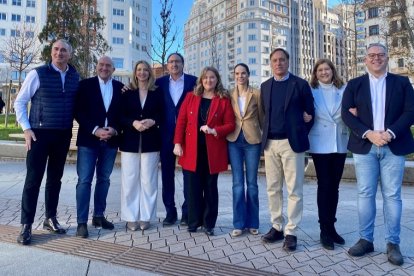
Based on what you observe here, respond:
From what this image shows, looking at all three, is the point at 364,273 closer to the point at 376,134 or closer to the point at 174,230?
the point at 376,134

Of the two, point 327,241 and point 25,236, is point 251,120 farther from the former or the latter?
point 25,236

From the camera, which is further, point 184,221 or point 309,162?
point 309,162

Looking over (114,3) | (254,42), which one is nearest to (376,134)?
(114,3)

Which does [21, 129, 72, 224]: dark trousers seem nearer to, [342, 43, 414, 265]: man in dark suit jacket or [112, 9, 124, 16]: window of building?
[342, 43, 414, 265]: man in dark suit jacket

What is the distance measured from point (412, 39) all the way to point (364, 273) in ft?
64.5

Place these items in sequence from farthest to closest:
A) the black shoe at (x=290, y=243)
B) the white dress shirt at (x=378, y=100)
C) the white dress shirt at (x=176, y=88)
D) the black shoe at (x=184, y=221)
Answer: the white dress shirt at (x=176, y=88) → the black shoe at (x=184, y=221) → the black shoe at (x=290, y=243) → the white dress shirt at (x=378, y=100)

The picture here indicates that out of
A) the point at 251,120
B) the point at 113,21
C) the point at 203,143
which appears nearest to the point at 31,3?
the point at 113,21

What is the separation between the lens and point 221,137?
4.90m

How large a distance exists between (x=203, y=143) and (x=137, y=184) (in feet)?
3.95

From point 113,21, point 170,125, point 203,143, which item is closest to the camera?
point 203,143

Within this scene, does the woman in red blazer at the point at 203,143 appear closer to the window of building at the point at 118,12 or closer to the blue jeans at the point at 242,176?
the blue jeans at the point at 242,176

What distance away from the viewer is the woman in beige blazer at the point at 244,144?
486cm

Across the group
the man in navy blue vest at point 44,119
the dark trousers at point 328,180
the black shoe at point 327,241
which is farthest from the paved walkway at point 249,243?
the man in navy blue vest at point 44,119

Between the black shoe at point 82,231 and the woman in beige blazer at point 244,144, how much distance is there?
6.53ft
